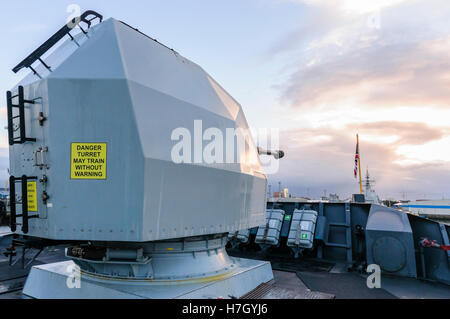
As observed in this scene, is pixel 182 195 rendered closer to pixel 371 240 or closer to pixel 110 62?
pixel 110 62

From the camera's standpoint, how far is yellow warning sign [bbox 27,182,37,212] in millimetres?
4664

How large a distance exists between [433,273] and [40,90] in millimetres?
9531

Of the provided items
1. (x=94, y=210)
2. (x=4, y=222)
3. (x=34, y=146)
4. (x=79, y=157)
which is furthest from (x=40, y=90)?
(x=4, y=222)

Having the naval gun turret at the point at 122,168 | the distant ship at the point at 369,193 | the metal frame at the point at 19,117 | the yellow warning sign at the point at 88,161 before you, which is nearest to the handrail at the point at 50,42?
the naval gun turret at the point at 122,168

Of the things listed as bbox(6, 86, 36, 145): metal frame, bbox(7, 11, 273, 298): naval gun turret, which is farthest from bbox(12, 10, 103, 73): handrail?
bbox(6, 86, 36, 145): metal frame

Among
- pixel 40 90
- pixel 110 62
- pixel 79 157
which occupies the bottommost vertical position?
pixel 79 157

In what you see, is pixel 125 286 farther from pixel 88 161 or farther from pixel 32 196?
pixel 88 161

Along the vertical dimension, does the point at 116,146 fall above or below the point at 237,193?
above

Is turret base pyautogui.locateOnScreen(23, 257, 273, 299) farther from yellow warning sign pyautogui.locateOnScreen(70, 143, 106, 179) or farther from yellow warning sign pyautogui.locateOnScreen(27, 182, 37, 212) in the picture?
yellow warning sign pyautogui.locateOnScreen(70, 143, 106, 179)

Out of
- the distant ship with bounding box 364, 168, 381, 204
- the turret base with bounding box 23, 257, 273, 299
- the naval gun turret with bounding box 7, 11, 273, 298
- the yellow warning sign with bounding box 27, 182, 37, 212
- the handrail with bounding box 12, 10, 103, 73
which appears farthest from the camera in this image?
the distant ship with bounding box 364, 168, 381, 204

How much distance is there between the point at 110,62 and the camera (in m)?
4.59

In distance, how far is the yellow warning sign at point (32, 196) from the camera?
15.3ft

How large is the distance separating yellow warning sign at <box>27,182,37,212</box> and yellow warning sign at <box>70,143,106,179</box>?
31.4 inches

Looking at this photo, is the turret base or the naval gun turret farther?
the turret base
